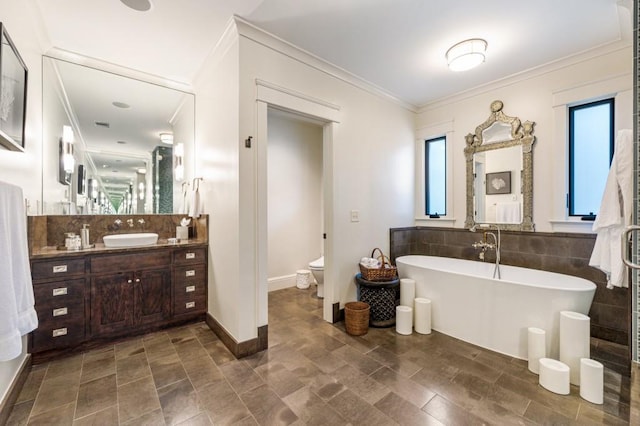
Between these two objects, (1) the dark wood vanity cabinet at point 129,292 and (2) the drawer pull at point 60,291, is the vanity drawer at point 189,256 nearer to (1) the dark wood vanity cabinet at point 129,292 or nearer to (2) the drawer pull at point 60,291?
(1) the dark wood vanity cabinet at point 129,292

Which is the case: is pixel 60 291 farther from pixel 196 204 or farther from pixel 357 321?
pixel 357 321

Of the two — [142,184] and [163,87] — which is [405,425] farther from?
[163,87]

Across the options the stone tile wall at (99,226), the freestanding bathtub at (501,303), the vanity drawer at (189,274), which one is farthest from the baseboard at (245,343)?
the freestanding bathtub at (501,303)

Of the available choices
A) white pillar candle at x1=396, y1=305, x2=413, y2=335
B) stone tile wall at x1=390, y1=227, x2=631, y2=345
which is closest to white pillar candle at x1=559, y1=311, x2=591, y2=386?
stone tile wall at x1=390, y1=227, x2=631, y2=345

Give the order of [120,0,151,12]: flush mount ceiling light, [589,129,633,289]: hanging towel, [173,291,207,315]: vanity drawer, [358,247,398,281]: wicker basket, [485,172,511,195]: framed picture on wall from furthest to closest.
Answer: [485,172,511,195]: framed picture on wall → [358,247,398,281]: wicker basket → [173,291,207,315]: vanity drawer → [120,0,151,12]: flush mount ceiling light → [589,129,633,289]: hanging towel

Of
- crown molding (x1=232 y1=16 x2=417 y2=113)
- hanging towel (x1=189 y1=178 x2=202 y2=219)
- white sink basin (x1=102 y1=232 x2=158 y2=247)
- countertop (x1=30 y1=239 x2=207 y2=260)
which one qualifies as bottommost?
countertop (x1=30 y1=239 x2=207 y2=260)

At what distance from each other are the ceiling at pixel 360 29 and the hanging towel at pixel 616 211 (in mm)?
1163

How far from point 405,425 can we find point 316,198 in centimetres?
351

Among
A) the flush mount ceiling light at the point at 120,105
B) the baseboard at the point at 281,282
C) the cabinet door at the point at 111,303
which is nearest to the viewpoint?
the cabinet door at the point at 111,303

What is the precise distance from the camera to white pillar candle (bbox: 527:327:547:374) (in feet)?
6.62

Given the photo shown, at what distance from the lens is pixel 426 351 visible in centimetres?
236

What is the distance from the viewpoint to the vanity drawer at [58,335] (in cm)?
211

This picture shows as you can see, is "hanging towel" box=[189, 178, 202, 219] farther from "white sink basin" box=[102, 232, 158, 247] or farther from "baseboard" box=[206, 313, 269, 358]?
"baseboard" box=[206, 313, 269, 358]

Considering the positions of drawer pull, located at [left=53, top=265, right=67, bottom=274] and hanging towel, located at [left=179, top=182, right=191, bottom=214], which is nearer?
drawer pull, located at [left=53, top=265, right=67, bottom=274]
